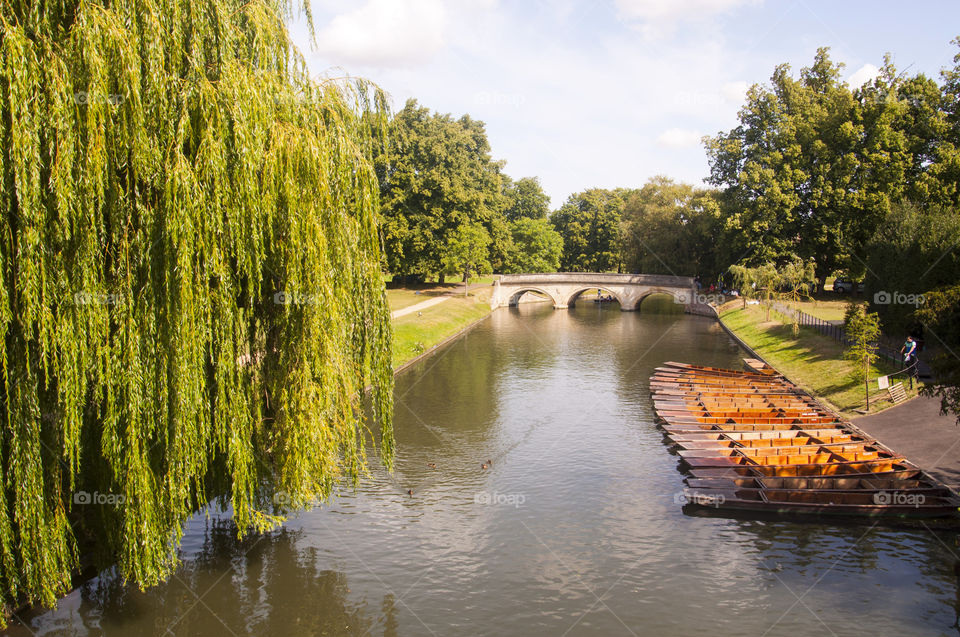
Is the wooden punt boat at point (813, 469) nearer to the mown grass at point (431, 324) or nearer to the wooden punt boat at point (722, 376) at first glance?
the wooden punt boat at point (722, 376)

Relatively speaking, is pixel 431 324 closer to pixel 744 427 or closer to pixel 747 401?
pixel 747 401

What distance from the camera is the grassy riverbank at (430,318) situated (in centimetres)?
4562

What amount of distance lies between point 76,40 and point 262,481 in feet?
28.6

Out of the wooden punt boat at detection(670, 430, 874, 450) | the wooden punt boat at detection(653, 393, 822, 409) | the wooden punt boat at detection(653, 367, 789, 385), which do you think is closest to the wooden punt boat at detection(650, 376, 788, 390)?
the wooden punt boat at detection(653, 367, 789, 385)

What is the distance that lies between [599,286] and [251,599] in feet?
217

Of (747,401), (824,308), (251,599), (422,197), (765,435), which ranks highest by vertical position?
(422,197)

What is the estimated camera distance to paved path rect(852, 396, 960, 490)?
21.6m

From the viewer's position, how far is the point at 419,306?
62.9m

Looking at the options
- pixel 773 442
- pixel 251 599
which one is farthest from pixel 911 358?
pixel 251 599

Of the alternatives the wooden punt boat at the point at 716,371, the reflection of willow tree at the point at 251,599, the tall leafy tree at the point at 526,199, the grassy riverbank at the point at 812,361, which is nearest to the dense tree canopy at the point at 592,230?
the tall leafy tree at the point at 526,199

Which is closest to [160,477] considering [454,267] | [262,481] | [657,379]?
[262,481]

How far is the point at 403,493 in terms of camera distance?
848 inches

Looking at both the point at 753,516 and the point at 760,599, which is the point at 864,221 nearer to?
the point at 753,516

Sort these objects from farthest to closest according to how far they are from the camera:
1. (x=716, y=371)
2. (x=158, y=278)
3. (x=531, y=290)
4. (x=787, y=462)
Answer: (x=531, y=290), (x=716, y=371), (x=787, y=462), (x=158, y=278)
